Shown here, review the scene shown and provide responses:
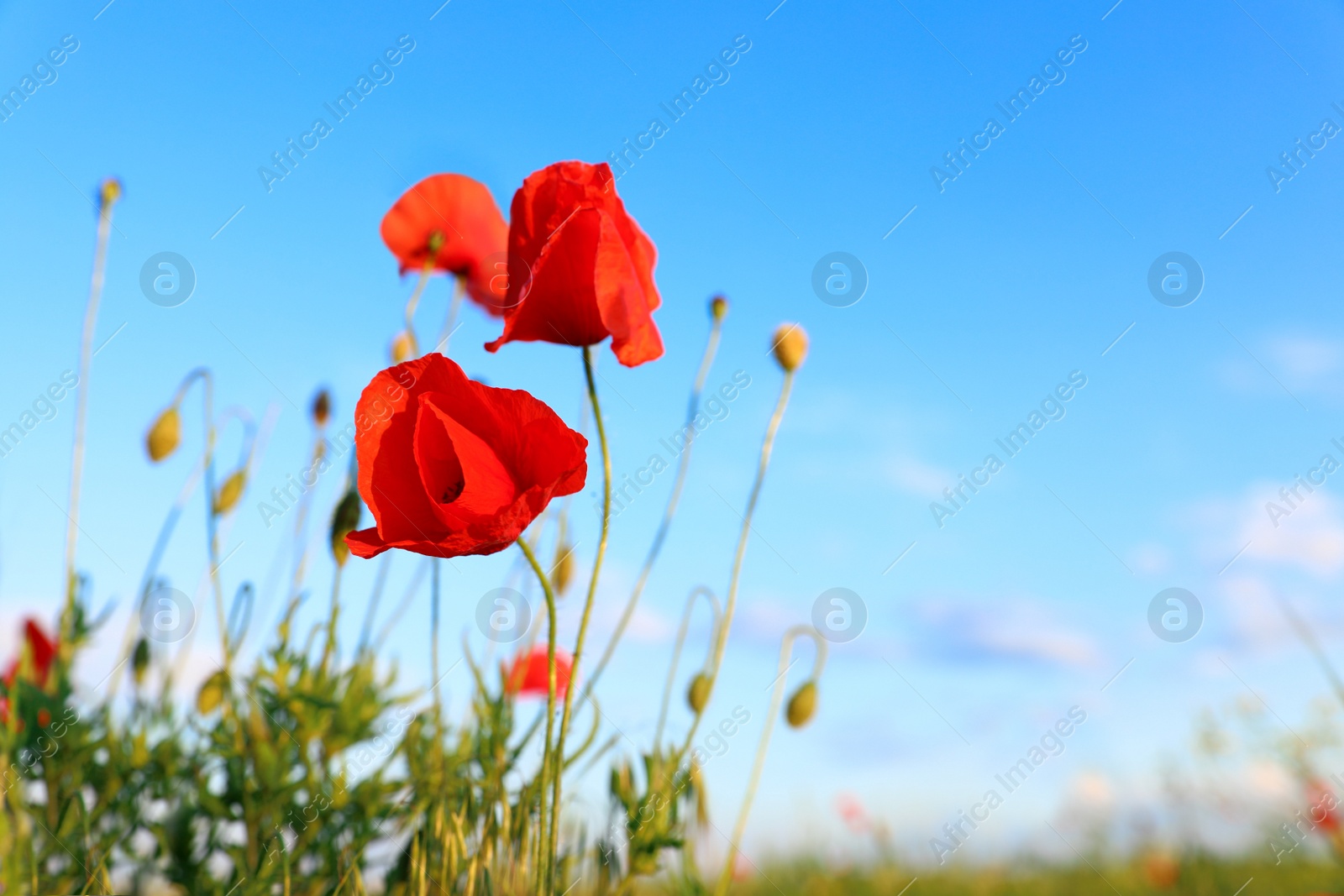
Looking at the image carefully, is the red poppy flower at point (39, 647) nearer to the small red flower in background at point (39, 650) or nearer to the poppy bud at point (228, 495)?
the small red flower in background at point (39, 650)

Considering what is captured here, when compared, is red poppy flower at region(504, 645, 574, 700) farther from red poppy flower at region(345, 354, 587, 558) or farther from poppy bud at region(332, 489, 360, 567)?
red poppy flower at region(345, 354, 587, 558)

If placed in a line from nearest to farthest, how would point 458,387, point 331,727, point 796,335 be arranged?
point 458,387 < point 796,335 < point 331,727

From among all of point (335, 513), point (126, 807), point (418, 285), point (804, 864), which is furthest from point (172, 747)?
point (804, 864)

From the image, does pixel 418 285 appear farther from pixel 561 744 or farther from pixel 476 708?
pixel 561 744

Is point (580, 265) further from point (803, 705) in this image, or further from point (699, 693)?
point (803, 705)

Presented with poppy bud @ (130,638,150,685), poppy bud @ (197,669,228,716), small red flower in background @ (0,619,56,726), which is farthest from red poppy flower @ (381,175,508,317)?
small red flower in background @ (0,619,56,726)

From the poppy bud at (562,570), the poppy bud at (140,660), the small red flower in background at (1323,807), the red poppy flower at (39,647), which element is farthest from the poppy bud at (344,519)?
the small red flower in background at (1323,807)
